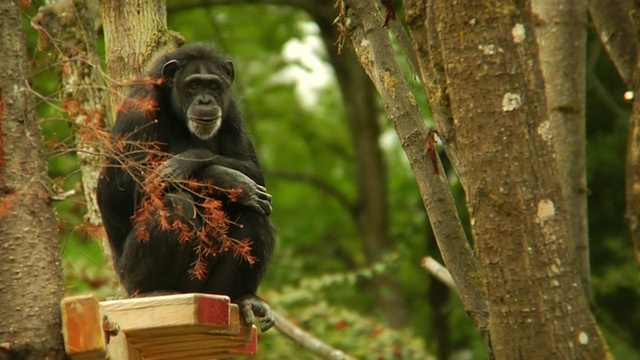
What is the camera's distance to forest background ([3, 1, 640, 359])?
11.2 meters

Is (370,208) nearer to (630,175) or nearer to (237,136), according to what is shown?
(237,136)

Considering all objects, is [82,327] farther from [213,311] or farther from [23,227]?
[213,311]

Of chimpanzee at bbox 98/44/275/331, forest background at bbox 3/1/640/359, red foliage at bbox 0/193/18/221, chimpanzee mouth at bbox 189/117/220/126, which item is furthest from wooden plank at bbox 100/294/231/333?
forest background at bbox 3/1/640/359

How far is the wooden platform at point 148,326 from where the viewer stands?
→ 3826 mm

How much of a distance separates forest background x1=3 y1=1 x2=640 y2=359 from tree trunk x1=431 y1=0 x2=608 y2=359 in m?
5.90

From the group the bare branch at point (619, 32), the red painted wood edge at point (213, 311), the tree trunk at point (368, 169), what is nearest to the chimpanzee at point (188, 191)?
the red painted wood edge at point (213, 311)

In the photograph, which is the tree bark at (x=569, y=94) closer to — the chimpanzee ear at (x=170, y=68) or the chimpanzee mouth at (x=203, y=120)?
the chimpanzee mouth at (x=203, y=120)

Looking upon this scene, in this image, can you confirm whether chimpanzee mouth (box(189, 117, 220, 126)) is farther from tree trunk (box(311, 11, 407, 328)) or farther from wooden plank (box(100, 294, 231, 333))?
tree trunk (box(311, 11, 407, 328))

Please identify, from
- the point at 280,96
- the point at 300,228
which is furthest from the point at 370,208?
the point at 280,96

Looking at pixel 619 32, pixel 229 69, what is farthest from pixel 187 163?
pixel 619 32

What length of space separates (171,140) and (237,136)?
21.4 inches

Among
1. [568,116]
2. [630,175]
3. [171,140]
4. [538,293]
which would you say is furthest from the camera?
[568,116]

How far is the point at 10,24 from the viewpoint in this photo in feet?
13.5

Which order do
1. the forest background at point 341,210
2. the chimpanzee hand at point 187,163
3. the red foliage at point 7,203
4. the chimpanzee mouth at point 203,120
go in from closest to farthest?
the red foliage at point 7,203 → the chimpanzee hand at point 187,163 → the chimpanzee mouth at point 203,120 → the forest background at point 341,210
